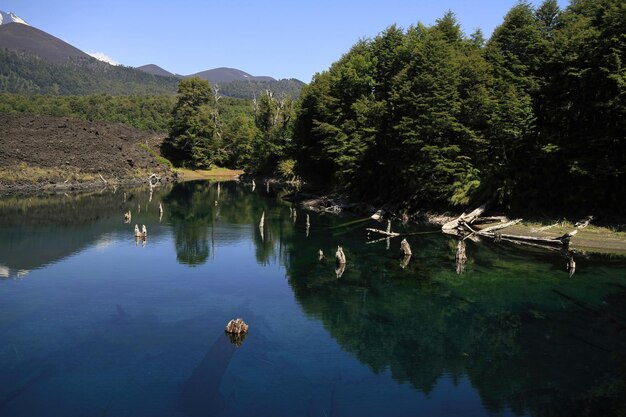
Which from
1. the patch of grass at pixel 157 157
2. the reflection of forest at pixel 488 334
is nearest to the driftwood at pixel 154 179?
the patch of grass at pixel 157 157

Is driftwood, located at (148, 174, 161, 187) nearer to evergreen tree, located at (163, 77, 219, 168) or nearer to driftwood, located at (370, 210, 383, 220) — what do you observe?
evergreen tree, located at (163, 77, 219, 168)

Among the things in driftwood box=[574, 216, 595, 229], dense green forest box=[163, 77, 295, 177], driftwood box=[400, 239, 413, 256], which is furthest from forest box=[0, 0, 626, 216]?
dense green forest box=[163, 77, 295, 177]

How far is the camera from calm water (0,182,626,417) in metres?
20.3

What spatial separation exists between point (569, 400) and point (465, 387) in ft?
13.0

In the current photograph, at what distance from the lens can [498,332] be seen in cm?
2786

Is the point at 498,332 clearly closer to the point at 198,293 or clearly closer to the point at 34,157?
the point at 198,293

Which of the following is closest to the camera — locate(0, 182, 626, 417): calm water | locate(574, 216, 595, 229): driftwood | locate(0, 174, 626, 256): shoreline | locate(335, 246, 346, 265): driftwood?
locate(0, 182, 626, 417): calm water

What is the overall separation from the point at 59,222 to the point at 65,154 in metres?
55.6

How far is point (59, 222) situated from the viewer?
6309 cm

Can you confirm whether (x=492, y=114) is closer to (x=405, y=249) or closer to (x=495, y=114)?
(x=495, y=114)

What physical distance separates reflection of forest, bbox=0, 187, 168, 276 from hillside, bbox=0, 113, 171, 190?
14247 millimetres

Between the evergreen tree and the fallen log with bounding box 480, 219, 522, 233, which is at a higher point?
the evergreen tree

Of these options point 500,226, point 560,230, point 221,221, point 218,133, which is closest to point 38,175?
point 221,221

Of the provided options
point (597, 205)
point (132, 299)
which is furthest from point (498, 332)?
point (597, 205)
